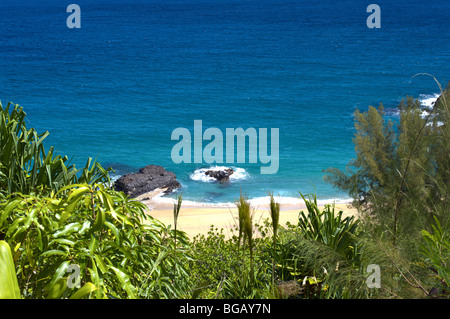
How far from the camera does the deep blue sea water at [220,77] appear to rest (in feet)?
77.2

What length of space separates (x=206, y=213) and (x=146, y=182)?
3.69m

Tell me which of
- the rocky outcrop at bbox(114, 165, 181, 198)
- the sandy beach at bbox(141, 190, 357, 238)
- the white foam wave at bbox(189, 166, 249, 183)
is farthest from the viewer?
the white foam wave at bbox(189, 166, 249, 183)

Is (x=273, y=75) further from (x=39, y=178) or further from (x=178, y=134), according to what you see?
(x=39, y=178)

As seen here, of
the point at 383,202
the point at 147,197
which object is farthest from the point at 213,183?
the point at 383,202

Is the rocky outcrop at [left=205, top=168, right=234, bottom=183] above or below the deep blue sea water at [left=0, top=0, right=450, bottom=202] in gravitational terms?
below

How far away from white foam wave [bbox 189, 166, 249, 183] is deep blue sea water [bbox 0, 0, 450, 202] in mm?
280

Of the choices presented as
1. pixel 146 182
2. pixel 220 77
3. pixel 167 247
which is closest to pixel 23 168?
pixel 167 247

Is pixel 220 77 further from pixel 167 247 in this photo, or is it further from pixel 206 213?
pixel 167 247

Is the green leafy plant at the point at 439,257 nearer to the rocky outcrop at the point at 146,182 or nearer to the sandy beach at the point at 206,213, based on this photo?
the sandy beach at the point at 206,213

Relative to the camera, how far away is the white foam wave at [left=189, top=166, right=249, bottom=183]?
19703mm

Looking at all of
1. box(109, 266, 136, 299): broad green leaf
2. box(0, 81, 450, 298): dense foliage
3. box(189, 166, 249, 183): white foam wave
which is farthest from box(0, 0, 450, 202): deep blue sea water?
box(109, 266, 136, 299): broad green leaf

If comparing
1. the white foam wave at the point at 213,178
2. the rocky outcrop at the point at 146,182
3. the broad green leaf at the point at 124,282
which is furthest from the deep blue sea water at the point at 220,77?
the broad green leaf at the point at 124,282

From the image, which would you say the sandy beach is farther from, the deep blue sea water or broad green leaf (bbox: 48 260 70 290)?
broad green leaf (bbox: 48 260 70 290)
